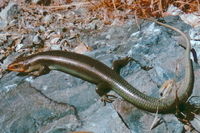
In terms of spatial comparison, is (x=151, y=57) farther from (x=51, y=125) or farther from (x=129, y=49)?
(x=51, y=125)

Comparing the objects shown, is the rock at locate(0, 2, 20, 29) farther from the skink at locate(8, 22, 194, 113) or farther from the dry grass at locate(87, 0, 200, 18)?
the skink at locate(8, 22, 194, 113)

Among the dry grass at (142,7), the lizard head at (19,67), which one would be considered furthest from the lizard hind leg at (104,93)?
the dry grass at (142,7)

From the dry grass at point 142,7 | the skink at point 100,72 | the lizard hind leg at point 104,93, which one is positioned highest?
the dry grass at point 142,7

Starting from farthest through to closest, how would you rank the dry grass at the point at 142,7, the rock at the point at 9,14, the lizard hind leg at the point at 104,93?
the rock at the point at 9,14 < the dry grass at the point at 142,7 < the lizard hind leg at the point at 104,93

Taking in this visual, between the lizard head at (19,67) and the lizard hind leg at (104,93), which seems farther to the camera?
the lizard head at (19,67)

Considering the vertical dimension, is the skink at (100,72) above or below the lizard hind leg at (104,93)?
above

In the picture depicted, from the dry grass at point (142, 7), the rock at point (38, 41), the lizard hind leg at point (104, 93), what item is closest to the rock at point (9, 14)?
the rock at point (38, 41)

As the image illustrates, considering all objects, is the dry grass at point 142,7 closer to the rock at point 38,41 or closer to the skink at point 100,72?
the skink at point 100,72

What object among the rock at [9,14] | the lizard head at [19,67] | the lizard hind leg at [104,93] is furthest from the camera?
the rock at [9,14]

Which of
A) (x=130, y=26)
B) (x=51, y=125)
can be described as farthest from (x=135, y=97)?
(x=130, y=26)
